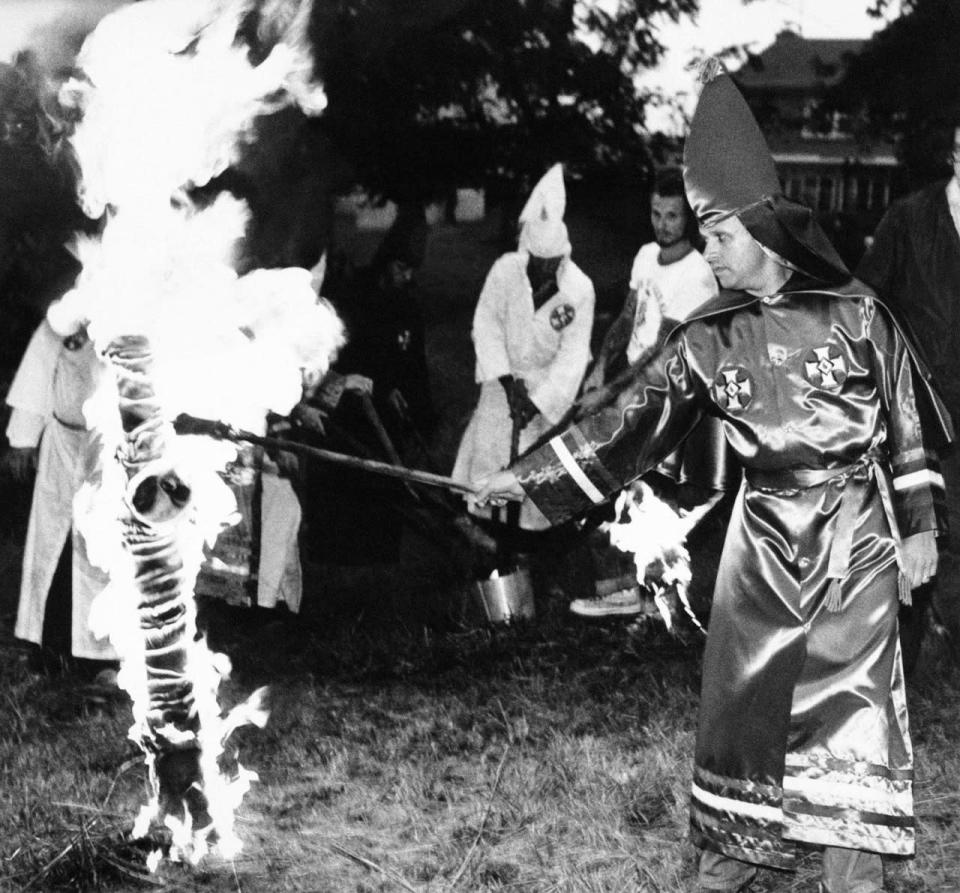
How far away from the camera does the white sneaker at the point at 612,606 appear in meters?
7.75

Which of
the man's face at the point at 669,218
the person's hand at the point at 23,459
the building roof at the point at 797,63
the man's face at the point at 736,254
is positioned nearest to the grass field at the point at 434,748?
the man's face at the point at 669,218

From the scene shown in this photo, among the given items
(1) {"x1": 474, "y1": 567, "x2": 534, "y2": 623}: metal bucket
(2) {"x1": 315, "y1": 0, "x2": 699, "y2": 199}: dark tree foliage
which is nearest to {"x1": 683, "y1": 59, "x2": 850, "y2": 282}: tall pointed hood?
(1) {"x1": 474, "y1": 567, "x2": 534, "y2": 623}: metal bucket

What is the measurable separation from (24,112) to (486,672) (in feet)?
14.4

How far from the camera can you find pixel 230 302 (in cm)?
437

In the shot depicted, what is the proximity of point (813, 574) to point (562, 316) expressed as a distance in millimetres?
4098

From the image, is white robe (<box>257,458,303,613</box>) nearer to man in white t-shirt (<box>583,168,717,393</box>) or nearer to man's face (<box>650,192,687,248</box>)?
man in white t-shirt (<box>583,168,717,393</box>)

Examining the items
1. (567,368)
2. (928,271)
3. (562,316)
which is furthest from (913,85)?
(567,368)

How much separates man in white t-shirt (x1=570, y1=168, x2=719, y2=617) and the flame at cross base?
11.6ft

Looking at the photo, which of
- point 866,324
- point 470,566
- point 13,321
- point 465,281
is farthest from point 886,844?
point 13,321

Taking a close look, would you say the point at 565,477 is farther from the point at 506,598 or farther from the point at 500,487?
the point at 506,598

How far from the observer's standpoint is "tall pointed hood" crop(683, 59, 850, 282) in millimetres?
4238

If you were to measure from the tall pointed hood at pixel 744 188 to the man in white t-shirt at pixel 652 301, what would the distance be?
3.28 meters

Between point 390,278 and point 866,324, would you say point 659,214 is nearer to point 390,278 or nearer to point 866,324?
point 390,278

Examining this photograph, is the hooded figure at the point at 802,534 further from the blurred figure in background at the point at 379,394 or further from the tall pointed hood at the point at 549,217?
the blurred figure in background at the point at 379,394
